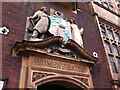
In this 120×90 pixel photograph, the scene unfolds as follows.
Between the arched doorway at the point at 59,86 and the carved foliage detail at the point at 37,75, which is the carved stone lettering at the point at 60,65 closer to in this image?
the carved foliage detail at the point at 37,75

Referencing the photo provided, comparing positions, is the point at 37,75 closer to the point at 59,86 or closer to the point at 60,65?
the point at 60,65

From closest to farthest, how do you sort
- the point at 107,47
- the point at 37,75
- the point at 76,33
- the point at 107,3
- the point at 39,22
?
the point at 37,75 < the point at 39,22 < the point at 76,33 < the point at 107,47 < the point at 107,3

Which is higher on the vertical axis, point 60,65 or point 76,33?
point 76,33

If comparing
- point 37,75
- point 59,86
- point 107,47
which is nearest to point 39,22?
point 37,75

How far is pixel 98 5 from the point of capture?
11.1 meters

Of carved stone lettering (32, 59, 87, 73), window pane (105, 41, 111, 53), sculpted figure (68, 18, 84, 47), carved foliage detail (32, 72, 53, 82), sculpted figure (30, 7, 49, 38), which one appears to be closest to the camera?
carved foliage detail (32, 72, 53, 82)

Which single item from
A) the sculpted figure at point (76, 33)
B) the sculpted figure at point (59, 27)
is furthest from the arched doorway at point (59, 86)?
the sculpted figure at point (76, 33)

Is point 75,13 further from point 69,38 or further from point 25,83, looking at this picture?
point 25,83

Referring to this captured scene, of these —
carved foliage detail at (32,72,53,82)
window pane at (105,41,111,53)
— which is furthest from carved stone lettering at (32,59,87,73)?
window pane at (105,41,111,53)

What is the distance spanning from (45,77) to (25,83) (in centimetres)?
61

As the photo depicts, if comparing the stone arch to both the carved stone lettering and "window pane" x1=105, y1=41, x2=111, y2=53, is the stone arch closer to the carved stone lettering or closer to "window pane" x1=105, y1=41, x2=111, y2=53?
the carved stone lettering

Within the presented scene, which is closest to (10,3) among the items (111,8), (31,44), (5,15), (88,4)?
(5,15)

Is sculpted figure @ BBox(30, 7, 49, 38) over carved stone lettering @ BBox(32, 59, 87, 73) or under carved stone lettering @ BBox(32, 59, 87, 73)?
over

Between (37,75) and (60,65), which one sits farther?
(60,65)
